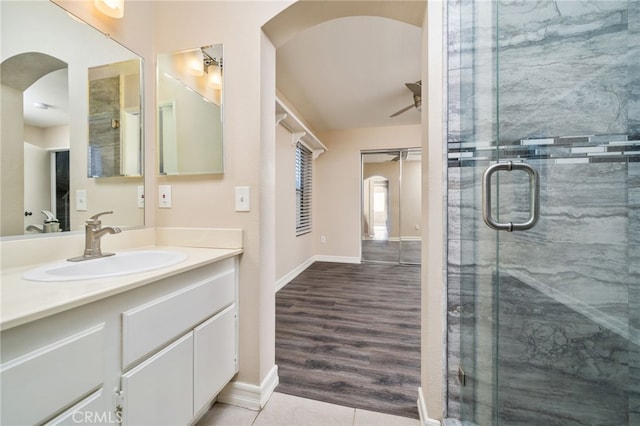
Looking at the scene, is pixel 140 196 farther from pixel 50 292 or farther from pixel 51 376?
pixel 51 376

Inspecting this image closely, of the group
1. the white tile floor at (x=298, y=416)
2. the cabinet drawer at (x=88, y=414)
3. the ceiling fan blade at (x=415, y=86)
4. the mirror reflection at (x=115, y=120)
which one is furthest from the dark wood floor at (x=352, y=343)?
the ceiling fan blade at (x=415, y=86)

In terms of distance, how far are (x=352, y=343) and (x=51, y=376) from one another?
5.77 ft

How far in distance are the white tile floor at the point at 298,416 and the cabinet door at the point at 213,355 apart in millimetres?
198

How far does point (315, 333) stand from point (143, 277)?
5.35 ft

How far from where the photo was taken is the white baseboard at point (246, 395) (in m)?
1.37

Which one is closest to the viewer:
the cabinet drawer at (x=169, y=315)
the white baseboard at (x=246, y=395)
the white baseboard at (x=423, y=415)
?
the cabinet drawer at (x=169, y=315)

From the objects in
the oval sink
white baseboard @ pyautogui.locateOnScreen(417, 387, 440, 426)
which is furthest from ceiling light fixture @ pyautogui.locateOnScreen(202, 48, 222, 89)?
white baseboard @ pyautogui.locateOnScreen(417, 387, 440, 426)

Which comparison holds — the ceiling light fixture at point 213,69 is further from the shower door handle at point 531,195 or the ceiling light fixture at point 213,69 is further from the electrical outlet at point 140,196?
the shower door handle at point 531,195

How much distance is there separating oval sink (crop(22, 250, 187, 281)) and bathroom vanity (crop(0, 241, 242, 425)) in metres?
0.04

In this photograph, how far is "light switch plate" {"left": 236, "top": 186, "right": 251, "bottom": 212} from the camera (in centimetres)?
140

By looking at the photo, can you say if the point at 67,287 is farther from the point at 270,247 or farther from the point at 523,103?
the point at 523,103

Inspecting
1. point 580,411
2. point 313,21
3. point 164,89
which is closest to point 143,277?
point 164,89

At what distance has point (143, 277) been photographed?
0.84 meters

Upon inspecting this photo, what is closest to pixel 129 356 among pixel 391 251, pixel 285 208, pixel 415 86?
pixel 285 208
